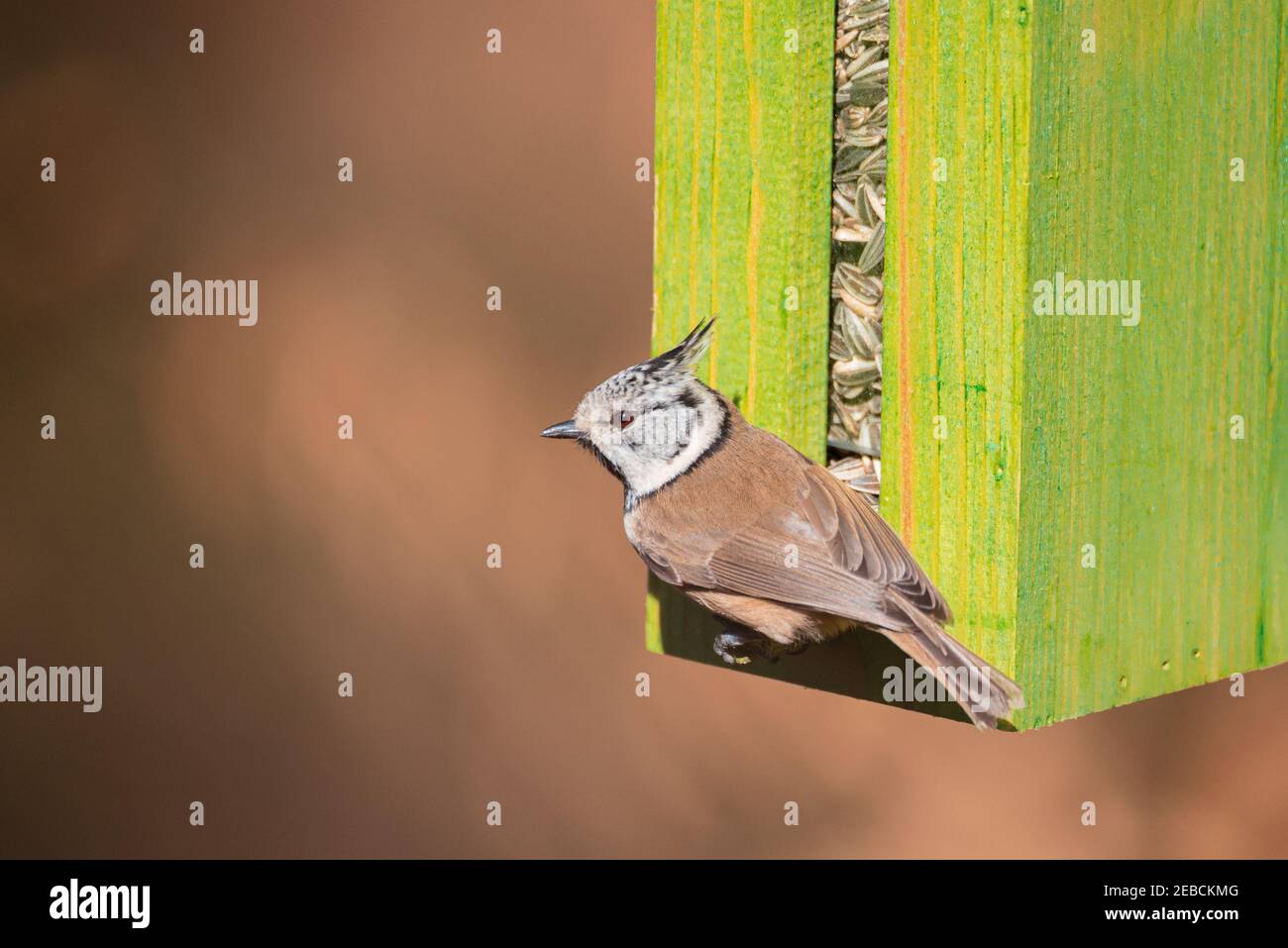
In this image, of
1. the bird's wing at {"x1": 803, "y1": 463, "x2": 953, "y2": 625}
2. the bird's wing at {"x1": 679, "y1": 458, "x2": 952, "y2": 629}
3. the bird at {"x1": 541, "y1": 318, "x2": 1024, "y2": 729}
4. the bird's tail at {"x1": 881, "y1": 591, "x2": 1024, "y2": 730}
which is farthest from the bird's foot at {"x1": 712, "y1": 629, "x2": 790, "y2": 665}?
the bird's tail at {"x1": 881, "y1": 591, "x2": 1024, "y2": 730}

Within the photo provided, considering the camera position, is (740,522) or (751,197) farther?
(751,197)

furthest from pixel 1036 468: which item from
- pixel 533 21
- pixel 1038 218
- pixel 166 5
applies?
pixel 166 5

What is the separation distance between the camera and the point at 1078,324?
6.38ft

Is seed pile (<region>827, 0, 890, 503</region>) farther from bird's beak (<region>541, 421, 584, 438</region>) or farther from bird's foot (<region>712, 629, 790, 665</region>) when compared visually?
bird's beak (<region>541, 421, 584, 438</region>)

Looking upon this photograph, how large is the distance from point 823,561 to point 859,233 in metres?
0.53

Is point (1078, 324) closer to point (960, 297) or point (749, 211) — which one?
point (960, 297)

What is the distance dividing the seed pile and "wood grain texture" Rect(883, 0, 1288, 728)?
0.29 feet

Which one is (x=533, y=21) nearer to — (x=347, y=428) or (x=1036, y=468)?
(x=347, y=428)

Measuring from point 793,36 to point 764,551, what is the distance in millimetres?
819

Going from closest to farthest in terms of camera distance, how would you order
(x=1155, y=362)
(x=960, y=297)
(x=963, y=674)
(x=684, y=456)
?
(x=963, y=674), (x=960, y=297), (x=1155, y=362), (x=684, y=456)

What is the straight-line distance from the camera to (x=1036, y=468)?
1899 millimetres

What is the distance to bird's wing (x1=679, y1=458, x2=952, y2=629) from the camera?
1927mm

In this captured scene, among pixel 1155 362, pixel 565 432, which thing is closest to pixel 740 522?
pixel 565 432

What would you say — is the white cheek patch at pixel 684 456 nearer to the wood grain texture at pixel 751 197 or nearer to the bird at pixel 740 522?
the bird at pixel 740 522
